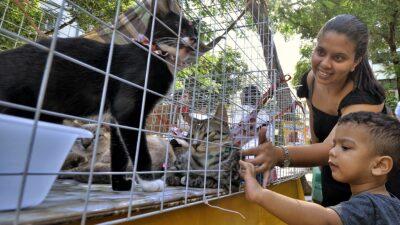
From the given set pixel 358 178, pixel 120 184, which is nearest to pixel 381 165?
pixel 358 178

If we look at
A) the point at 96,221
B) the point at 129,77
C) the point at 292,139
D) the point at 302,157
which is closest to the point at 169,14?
the point at 129,77

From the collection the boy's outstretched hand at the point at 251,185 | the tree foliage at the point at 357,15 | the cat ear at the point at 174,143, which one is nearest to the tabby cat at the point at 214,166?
the boy's outstretched hand at the point at 251,185

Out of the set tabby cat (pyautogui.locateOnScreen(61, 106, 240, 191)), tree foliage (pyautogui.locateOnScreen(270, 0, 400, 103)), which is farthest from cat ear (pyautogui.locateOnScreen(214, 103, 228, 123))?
tree foliage (pyautogui.locateOnScreen(270, 0, 400, 103))

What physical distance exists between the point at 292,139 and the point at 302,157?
1.59m

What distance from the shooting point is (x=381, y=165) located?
0.95 m

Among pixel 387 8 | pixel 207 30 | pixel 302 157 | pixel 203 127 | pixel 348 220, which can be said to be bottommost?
pixel 348 220

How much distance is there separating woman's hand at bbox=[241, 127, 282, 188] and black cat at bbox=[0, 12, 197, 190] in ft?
1.23

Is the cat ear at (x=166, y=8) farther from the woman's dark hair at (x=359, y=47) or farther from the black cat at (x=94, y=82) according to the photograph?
the woman's dark hair at (x=359, y=47)

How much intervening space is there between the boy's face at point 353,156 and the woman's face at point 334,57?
323mm

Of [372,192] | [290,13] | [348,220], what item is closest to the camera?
[348,220]

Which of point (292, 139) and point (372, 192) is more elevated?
point (292, 139)

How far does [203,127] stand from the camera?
1.76 meters

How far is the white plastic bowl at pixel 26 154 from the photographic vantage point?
0.50m

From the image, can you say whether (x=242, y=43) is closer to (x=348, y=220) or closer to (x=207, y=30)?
(x=207, y=30)
